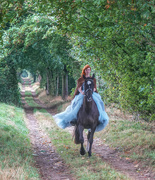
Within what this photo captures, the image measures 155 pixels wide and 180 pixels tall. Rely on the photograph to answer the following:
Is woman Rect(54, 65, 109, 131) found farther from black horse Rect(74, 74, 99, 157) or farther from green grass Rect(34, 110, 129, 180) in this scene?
green grass Rect(34, 110, 129, 180)

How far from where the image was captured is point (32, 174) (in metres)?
5.60

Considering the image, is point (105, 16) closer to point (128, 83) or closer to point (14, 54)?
point (128, 83)

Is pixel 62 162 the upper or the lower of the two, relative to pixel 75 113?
lower

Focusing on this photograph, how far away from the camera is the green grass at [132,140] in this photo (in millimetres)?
7543

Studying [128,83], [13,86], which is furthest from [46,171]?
[13,86]

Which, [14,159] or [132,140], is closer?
[14,159]

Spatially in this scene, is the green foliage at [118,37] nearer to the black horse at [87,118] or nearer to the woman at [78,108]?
the woman at [78,108]

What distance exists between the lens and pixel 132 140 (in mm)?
8930

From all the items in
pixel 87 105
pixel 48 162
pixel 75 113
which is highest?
pixel 87 105

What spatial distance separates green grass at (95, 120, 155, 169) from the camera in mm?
7543

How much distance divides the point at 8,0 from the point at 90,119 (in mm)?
4151

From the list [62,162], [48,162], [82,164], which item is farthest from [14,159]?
[82,164]

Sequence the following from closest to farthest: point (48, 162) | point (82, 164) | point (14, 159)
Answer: point (14, 159) → point (82, 164) → point (48, 162)

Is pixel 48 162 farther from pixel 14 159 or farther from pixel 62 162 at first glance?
pixel 14 159
